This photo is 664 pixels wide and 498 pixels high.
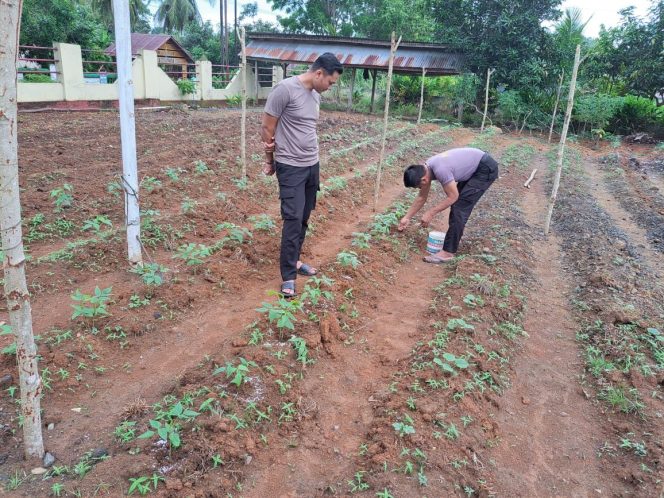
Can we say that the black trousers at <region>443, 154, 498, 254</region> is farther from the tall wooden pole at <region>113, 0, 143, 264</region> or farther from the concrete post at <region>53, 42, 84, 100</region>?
the concrete post at <region>53, 42, 84, 100</region>

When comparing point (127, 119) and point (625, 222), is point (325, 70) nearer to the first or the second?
point (127, 119)

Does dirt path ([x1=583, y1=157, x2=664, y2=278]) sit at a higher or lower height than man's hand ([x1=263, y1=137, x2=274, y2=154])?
lower

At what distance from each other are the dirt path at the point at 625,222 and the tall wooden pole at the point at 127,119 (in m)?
5.53

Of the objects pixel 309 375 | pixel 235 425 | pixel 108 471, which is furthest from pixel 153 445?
pixel 309 375

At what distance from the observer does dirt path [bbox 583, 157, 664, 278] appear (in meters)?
5.86

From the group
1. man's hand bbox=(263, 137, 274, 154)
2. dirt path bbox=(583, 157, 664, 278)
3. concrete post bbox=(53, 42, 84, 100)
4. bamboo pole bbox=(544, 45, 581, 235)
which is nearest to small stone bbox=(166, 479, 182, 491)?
man's hand bbox=(263, 137, 274, 154)

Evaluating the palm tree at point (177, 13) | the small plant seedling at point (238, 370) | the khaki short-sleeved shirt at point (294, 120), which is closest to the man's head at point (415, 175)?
the khaki short-sleeved shirt at point (294, 120)

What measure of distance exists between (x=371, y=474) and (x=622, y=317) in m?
2.81

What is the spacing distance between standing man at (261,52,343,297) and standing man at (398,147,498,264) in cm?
127

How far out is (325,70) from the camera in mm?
3766

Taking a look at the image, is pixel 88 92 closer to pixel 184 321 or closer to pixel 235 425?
pixel 184 321

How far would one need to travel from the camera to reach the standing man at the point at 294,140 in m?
3.80

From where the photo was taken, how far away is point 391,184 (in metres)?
8.69

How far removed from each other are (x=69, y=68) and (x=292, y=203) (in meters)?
13.4
